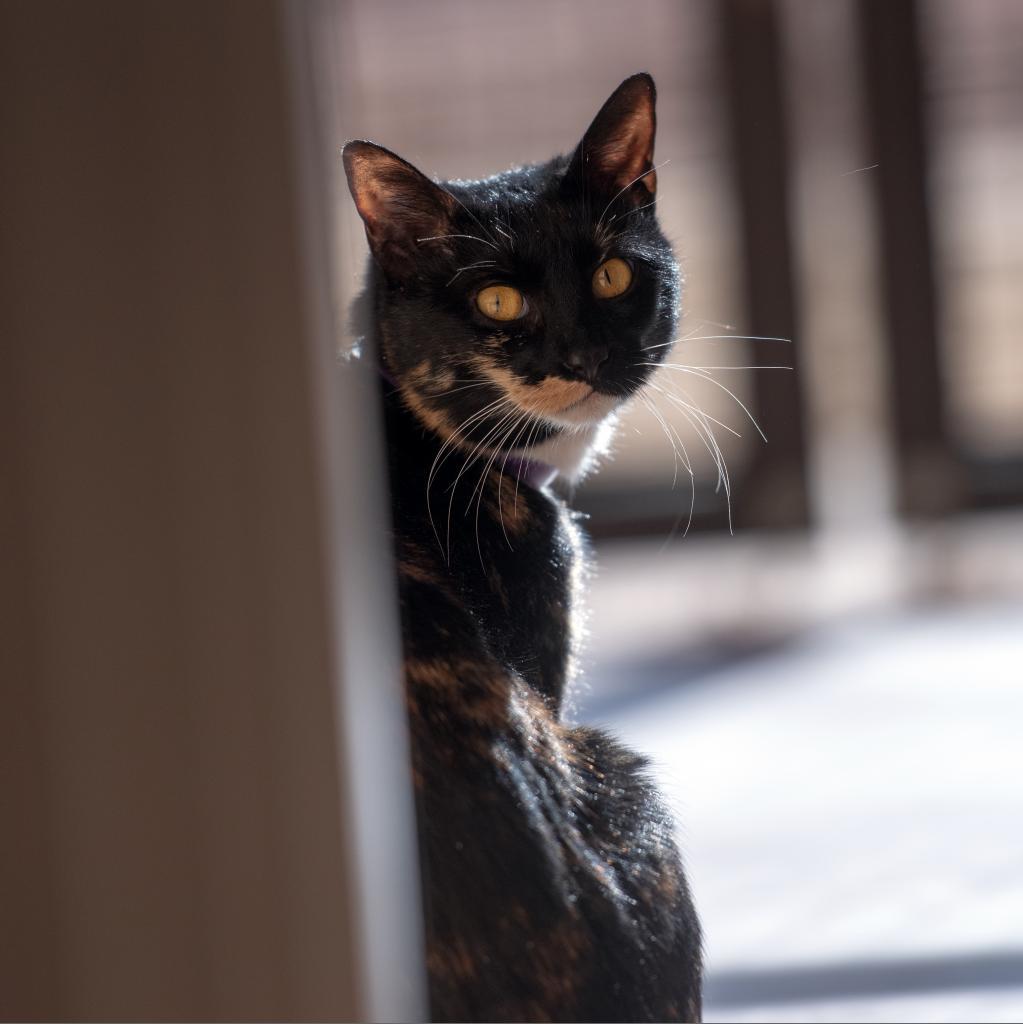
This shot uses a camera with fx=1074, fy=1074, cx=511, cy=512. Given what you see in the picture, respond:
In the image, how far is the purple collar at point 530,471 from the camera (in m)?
0.68

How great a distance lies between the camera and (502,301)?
648mm

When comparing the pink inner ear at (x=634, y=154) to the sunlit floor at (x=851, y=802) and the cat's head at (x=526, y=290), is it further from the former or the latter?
the sunlit floor at (x=851, y=802)

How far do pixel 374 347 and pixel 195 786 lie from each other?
274mm

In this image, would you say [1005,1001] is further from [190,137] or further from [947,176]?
[947,176]

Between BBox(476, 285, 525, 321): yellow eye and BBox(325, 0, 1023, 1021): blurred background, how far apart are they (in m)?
0.09

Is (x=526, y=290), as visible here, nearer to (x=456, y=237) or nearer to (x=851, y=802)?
(x=456, y=237)

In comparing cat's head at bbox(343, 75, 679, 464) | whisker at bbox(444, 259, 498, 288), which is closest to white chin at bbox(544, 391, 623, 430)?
cat's head at bbox(343, 75, 679, 464)

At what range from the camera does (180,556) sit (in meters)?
0.39

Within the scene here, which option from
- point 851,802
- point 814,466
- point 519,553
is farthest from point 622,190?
point 851,802

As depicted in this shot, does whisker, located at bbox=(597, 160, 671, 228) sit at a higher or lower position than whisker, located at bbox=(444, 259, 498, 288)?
higher

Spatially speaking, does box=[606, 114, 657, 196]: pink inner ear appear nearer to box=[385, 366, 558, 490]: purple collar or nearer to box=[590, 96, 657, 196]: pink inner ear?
box=[590, 96, 657, 196]: pink inner ear

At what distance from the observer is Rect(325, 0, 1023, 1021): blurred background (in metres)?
0.75

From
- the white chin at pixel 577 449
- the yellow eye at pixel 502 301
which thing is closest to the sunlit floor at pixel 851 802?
the white chin at pixel 577 449

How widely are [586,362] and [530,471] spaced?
78 millimetres
